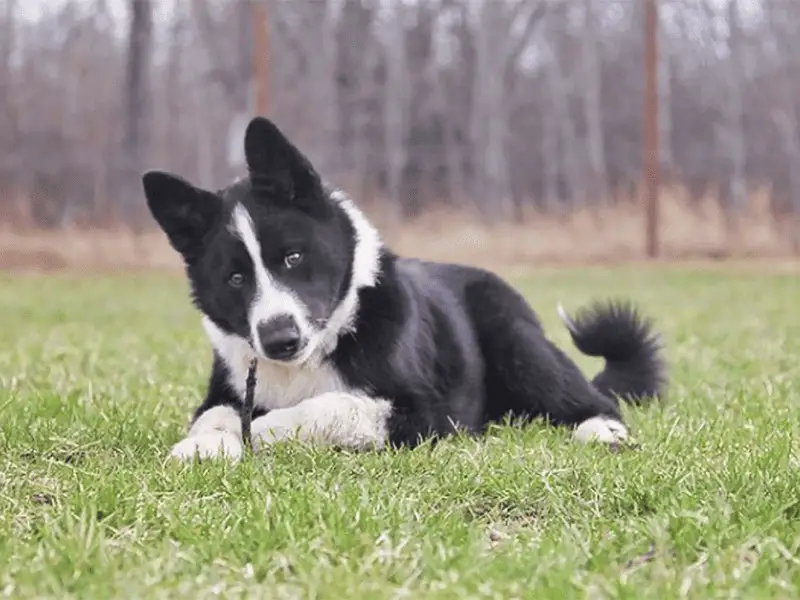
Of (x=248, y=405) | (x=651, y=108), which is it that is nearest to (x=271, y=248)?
(x=248, y=405)

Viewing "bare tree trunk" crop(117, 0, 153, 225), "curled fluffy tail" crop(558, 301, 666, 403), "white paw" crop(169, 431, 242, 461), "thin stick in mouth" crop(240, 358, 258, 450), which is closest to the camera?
"white paw" crop(169, 431, 242, 461)

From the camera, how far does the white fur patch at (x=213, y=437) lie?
342 centimetres

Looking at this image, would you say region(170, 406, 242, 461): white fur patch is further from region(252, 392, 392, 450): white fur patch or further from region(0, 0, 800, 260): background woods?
region(0, 0, 800, 260): background woods

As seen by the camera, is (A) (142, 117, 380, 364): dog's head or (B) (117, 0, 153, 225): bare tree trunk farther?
(B) (117, 0, 153, 225): bare tree trunk

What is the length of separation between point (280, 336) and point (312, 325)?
153mm

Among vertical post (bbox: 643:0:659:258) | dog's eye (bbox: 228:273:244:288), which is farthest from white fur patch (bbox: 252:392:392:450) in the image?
vertical post (bbox: 643:0:659:258)

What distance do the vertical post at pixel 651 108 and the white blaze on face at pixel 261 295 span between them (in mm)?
11102

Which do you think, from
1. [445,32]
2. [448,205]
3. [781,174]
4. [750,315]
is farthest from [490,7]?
[750,315]

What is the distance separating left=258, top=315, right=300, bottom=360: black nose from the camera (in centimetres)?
353

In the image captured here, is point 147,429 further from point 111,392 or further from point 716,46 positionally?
point 716,46

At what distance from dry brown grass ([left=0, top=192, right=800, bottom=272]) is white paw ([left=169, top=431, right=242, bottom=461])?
34.8 feet

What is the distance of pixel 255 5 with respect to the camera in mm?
13188

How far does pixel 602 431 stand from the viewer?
13.0 ft

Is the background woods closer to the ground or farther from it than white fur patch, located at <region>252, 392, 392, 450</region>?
farther from it
